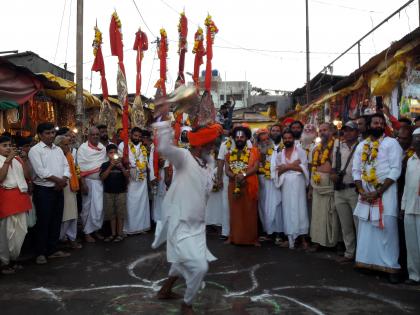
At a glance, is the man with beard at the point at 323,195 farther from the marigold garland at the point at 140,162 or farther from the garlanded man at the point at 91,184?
the garlanded man at the point at 91,184

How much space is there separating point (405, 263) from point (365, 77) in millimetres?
4934

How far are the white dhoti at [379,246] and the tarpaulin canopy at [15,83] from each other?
250 inches

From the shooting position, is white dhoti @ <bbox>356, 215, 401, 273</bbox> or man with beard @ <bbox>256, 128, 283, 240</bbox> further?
man with beard @ <bbox>256, 128, 283, 240</bbox>

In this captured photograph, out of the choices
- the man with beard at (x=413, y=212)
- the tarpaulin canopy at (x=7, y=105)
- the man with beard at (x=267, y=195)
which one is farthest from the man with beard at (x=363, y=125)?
the tarpaulin canopy at (x=7, y=105)

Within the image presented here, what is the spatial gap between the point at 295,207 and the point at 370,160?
1.91 m

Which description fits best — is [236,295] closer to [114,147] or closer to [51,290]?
[51,290]

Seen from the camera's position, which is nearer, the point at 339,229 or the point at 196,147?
the point at 196,147

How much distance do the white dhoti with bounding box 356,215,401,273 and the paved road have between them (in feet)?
0.57

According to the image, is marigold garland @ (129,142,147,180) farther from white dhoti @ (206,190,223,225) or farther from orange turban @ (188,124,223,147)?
orange turban @ (188,124,223,147)

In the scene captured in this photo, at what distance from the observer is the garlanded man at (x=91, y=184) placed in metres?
7.32

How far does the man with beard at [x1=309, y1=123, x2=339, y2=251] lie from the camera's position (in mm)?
6410

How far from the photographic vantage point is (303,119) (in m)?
15.5

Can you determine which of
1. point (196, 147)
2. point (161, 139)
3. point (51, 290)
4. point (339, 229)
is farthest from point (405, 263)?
point (51, 290)

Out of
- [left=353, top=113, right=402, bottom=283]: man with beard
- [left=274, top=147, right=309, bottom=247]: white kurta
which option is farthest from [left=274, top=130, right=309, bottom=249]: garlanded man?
[left=353, top=113, right=402, bottom=283]: man with beard
